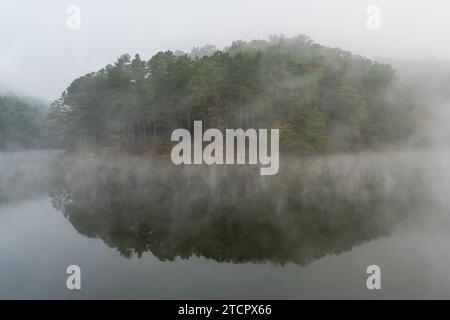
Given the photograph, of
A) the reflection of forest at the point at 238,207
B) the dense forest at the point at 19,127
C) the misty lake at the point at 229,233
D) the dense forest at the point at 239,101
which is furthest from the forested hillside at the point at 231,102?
the dense forest at the point at 19,127

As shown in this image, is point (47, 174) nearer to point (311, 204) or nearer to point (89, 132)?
point (89, 132)

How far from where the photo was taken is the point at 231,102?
22.9 meters

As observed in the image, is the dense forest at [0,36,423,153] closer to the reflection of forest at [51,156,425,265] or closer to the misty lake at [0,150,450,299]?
the reflection of forest at [51,156,425,265]

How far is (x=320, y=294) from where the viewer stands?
765cm

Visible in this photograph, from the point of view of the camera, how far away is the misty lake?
8203 mm

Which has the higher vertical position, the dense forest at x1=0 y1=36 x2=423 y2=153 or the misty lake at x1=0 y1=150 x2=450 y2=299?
the dense forest at x1=0 y1=36 x2=423 y2=153

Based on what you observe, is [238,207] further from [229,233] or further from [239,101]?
[239,101]

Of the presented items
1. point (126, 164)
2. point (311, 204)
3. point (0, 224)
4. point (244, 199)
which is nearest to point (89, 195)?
point (0, 224)

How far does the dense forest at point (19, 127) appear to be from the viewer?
4703 centimetres

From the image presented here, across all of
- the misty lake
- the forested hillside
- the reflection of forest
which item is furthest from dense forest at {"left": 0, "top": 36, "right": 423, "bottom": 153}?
the misty lake

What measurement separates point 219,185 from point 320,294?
10.5 m

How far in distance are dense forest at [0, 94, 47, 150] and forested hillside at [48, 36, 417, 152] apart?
24010 mm

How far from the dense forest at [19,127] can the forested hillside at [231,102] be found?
24010 millimetres

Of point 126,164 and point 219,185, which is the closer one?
point 219,185
